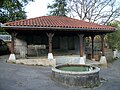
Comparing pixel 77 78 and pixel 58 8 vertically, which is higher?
pixel 58 8

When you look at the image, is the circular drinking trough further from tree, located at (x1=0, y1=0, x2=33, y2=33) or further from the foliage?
the foliage

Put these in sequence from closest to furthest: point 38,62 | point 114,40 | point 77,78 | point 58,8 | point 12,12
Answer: point 77,78, point 38,62, point 12,12, point 114,40, point 58,8

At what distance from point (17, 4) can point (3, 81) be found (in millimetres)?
17487

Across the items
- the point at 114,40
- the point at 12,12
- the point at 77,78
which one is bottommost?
the point at 77,78

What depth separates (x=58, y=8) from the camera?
109 feet

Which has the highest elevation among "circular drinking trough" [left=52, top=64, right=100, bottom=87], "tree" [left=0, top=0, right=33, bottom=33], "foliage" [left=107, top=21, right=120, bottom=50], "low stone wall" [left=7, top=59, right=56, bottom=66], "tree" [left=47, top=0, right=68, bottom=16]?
"tree" [left=47, top=0, right=68, bottom=16]

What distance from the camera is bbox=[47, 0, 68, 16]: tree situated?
33.3 m

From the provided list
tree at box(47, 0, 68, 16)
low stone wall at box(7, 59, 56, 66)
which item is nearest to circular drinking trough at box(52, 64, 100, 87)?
low stone wall at box(7, 59, 56, 66)

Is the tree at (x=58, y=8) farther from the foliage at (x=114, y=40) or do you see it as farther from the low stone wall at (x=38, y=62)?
the low stone wall at (x=38, y=62)

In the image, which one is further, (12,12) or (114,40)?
(114,40)

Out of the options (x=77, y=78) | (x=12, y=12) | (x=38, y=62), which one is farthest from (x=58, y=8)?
(x=77, y=78)

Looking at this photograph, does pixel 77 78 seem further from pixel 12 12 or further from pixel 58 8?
pixel 58 8

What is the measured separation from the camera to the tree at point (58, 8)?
109ft

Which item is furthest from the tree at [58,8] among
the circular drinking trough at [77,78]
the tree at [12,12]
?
the circular drinking trough at [77,78]
